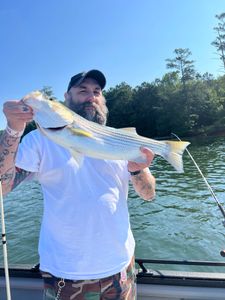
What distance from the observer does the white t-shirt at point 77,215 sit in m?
2.48

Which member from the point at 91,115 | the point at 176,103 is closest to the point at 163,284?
the point at 91,115

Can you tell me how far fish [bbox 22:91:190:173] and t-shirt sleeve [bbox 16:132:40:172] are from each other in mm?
397

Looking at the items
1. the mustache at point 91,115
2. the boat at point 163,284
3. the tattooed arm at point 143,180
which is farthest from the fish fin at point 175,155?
the boat at point 163,284

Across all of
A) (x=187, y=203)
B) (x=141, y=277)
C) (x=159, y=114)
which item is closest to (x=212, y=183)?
(x=187, y=203)

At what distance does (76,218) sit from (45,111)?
2.66 feet

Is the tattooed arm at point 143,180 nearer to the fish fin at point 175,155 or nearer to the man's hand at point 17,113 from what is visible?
the fish fin at point 175,155

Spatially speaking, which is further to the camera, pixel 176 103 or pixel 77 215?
pixel 176 103

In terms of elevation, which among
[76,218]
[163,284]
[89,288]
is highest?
[76,218]

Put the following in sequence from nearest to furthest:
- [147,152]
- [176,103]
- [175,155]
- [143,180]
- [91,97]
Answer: [147,152] → [175,155] → [143,180] → [91,97] → [176,103]

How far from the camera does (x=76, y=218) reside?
250 cm

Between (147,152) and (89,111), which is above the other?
(89,111)

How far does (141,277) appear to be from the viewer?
359 cm

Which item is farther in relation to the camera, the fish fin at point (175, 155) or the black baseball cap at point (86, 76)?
the black baseball cap at point (86, 76)

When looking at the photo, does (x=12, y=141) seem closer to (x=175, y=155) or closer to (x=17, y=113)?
(x=17, y=113)
